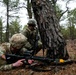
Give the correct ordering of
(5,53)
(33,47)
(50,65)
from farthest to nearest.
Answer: (33,47)
(5,53)
(50,65)

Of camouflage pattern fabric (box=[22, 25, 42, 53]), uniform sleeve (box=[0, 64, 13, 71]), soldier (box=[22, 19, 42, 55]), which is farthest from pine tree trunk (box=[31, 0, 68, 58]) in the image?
camouflage pattern fabric (box=[22, 25, 42, 53])

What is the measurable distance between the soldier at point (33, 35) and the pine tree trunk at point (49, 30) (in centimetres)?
117

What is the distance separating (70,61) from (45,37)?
2.53 feet

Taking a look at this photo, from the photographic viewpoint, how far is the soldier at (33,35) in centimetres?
570

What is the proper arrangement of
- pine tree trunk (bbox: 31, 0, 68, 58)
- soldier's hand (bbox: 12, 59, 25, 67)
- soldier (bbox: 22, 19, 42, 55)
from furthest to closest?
soldier (bbox: 22, 19, 42, 55) → pine tree trunk (bbox: 31, 0, 68, 58) → soldier's hand (bbox: 12, 59, 25, 67)

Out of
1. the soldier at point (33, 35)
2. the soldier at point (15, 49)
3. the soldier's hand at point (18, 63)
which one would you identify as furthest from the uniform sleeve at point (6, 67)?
the soldier at point (33, 35)

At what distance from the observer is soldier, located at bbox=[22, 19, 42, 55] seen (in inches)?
224

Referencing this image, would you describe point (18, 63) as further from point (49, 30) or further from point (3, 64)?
point (49, 30)

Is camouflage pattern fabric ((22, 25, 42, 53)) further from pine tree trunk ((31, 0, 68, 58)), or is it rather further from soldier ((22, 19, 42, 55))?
pine tree trunk ((31, 0, 68, 58))

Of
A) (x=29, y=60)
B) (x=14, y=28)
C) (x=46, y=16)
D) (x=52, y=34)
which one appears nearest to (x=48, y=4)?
(x=46, y=16)

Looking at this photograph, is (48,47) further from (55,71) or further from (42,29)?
(55,71)

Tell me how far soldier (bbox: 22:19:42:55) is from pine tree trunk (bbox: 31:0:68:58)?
1.17 m

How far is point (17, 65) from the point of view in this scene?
4281mm

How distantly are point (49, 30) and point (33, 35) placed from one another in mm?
1612
